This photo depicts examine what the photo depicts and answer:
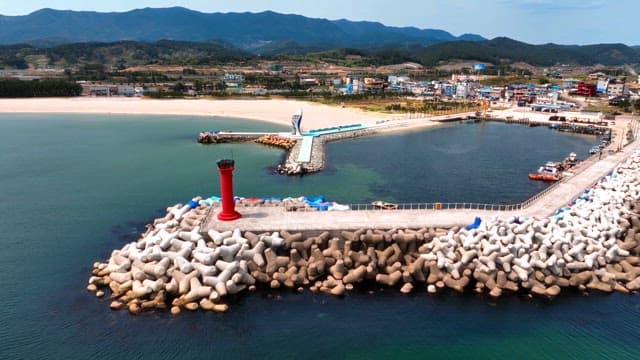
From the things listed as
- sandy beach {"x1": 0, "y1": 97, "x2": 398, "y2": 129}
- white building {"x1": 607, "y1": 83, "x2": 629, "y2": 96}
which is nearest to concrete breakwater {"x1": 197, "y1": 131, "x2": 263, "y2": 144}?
sandy beach {"x1": 0, "y1": 97, "x2": 398, "y2": 129}

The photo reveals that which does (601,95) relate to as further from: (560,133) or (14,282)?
(14,282)

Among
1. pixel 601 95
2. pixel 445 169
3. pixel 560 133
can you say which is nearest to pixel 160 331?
pixel 445 169

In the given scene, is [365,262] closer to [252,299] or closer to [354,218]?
[354,218]

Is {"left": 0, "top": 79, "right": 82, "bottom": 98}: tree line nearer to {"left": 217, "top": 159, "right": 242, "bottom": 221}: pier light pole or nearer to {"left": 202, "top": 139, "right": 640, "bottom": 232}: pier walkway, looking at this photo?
{"left": 202, "top": 139, "right": 640, "bottom": 232}: pier walkway

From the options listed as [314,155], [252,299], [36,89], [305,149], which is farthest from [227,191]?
[36,89]

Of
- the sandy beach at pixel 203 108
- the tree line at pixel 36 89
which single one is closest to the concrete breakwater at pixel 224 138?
the sandy beach at pixel 203 108

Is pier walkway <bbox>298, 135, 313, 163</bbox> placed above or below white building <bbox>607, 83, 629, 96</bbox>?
below

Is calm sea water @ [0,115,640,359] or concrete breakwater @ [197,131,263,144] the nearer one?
calm sea water @ [0,115,640,359]

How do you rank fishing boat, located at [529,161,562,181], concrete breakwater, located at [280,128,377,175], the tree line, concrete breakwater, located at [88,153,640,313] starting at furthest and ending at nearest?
the tree line, concrete breakwater, located at [280,128,377,175], fishing boat, located at [529,161,562,181], concrete breakwater, located at [88,153,640,313]
